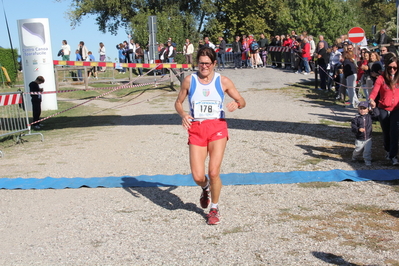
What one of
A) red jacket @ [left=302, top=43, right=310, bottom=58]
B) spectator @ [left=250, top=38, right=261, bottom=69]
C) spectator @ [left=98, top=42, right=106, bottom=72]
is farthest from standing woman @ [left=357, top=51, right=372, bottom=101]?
spectator @ [left=98, top=42, right=106, bottom=72]

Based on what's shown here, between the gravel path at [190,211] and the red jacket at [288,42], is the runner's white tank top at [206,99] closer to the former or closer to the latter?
the gravel path at [190,211]

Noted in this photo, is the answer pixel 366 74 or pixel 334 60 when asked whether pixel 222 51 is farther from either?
pixel 366 74

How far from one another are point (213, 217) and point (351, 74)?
11.6 m

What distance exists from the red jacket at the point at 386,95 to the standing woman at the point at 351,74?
7497mm

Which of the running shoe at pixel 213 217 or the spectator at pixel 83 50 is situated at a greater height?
the spectator at pixel 83 50

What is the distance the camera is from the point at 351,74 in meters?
16.2

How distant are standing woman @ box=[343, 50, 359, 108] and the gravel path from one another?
3.82 meters

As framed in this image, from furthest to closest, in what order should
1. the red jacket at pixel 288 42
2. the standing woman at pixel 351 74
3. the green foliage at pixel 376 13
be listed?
the green foliage at pixel 376 13 < the red jacket at pixel 288 42 < the standing woman at pixel 351 74

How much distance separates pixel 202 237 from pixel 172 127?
8.70 m

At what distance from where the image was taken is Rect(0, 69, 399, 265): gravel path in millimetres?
5000

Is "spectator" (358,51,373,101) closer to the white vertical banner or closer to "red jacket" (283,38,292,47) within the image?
the white vertical banner

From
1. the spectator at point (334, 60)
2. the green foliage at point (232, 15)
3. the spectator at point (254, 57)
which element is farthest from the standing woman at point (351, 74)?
the green foliage at point (232, 15)

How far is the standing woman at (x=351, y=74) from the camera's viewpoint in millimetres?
16016

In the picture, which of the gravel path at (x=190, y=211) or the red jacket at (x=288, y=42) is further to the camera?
the red jacket at (x=288, y=42)
